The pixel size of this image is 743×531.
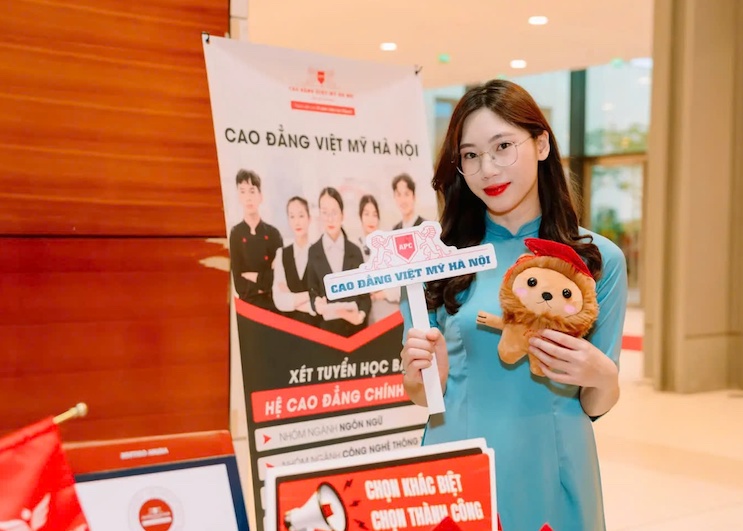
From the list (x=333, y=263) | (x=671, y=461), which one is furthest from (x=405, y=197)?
(x=671, y=461)

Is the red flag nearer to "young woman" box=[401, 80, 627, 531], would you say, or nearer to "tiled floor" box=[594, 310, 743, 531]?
"young woman" box=[401, 80, 627, 531]

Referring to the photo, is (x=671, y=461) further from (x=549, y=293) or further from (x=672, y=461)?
(x=549, y=293)

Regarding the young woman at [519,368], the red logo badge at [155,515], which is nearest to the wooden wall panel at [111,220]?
the red logo badge at [155,515]

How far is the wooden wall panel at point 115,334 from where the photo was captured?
223 centimetres

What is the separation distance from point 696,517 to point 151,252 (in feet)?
9.27

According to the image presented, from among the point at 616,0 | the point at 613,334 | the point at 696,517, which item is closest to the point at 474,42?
the point at 616,0

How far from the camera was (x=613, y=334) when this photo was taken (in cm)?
166

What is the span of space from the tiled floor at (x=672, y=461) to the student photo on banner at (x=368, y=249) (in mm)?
1563

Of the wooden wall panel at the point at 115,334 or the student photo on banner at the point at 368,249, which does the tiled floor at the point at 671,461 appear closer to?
the wooden wall panel at the point at 115,334

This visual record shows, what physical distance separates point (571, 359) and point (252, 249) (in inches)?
51.1

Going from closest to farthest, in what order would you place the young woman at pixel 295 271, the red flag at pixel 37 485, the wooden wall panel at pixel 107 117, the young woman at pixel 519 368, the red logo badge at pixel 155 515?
the red flag at pixel 37 485 < the red logo badge at pixel 155 515 < the young woman at pixel 519 368 < the wooden wall panel at pixel 107 117 < the young woman at pixel 295 271

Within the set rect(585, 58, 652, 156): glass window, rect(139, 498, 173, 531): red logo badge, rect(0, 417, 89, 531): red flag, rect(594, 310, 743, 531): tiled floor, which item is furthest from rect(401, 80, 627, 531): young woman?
rect(585, 58, 652, 156): glass window

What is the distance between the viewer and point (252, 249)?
2.57 m

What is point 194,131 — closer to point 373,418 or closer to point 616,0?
point 373,418
